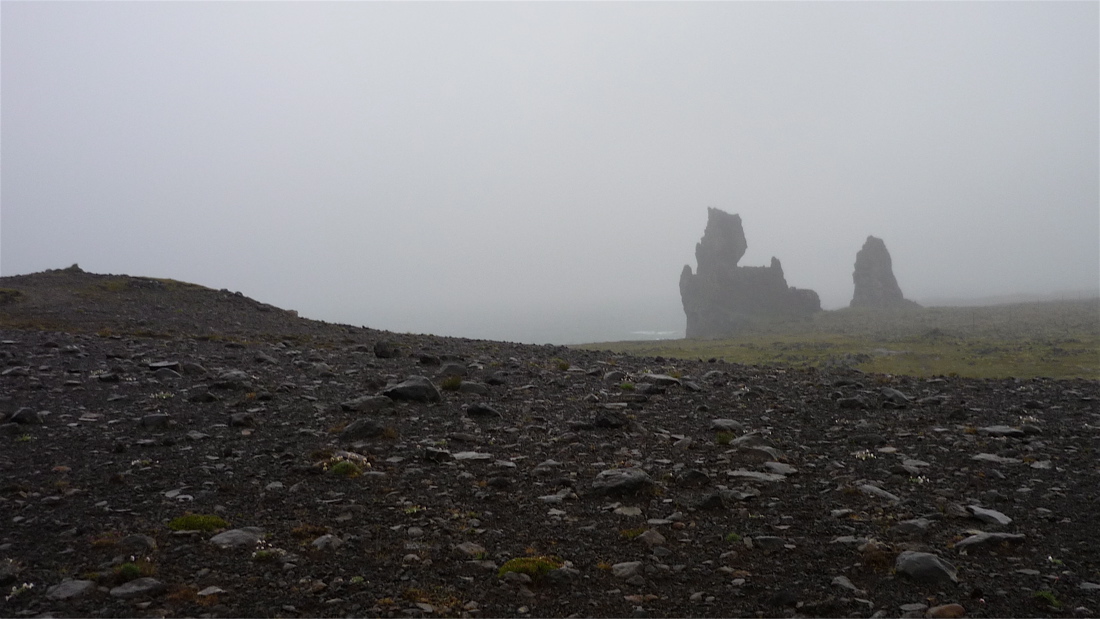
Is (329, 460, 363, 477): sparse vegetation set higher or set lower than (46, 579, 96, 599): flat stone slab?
higher

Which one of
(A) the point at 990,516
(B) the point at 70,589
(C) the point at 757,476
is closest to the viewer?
(B) the point at 70,589

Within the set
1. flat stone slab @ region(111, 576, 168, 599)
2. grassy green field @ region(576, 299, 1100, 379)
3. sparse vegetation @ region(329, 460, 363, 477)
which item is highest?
sparse vegetation @ region(329, 460, 363, 477)

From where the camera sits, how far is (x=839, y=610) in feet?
25.2

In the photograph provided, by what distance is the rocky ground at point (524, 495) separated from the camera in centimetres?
786

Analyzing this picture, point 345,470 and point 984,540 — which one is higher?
point 345,470

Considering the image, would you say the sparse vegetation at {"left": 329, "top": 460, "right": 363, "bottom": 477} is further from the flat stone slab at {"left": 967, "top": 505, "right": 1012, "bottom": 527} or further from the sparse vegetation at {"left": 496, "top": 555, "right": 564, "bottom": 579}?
the flat stone slab at {"left": 967, "top": 505, "right": 1012, "bottom": 527}

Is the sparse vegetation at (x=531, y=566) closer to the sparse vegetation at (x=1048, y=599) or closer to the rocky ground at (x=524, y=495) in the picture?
the rocky ground at (x=524, y=495)

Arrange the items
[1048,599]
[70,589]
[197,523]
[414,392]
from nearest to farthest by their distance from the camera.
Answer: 1. [70,589]
2. [1048,599]
3. [197,523]
4. [414,392]

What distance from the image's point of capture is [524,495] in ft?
37.0

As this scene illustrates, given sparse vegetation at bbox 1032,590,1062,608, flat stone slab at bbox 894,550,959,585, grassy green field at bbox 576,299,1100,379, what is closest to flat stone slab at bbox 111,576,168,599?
flat stone slab at bbox 894,550,959,585

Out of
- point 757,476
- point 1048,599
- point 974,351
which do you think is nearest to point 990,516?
point 1048,599

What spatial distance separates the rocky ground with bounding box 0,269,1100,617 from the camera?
7863 mm

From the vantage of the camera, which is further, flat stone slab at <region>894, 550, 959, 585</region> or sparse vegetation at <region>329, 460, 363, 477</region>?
sparse vegetation at <region>329, 460, 363, 477</region>

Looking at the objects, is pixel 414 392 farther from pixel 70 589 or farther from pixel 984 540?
pixel 984 540
